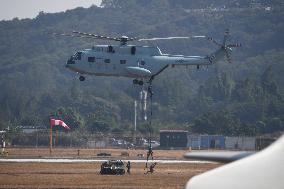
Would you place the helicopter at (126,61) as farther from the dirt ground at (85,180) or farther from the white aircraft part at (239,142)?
the white aircraft part at (239,142)

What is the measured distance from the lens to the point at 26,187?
50062 mm

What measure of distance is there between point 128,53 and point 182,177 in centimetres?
3673

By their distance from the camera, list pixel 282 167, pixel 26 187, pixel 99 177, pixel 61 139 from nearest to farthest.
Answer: pixel 282 167
pixel 26 187
pixel 99 177
pixel 61 139

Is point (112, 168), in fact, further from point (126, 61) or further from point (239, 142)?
point (239, 142)

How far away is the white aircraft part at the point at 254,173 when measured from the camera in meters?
7.02

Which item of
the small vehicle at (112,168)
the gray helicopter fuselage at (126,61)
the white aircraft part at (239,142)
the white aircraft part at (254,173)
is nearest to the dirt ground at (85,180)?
the small vehicle at (112,168)

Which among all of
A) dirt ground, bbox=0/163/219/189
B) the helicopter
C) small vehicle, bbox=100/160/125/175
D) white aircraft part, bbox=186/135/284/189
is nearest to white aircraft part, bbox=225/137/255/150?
the helicopter

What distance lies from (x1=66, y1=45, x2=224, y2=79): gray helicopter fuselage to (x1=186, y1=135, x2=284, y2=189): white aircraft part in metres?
91.4

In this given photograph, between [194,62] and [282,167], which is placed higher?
[194,62]

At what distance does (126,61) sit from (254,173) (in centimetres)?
9278

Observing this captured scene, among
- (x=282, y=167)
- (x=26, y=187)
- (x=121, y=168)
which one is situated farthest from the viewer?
(x=121, y=168)

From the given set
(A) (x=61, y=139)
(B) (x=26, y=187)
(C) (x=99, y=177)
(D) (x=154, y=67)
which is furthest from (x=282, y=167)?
(A) (x=61, y=139)

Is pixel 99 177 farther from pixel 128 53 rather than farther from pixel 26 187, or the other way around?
pixel 128 53

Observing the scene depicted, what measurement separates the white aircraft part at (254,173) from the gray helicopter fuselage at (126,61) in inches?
3599
